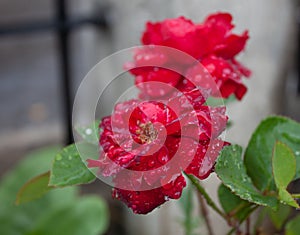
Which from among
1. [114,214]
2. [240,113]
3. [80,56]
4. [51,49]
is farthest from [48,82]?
[240,113]

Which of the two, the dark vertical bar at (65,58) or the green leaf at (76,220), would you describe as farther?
the dark vertical bar at (65,58)

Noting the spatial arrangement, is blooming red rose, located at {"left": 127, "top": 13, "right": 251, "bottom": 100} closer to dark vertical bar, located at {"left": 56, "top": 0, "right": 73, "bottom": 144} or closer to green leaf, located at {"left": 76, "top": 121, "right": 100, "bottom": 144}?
green leaf, located at {"left": 76, "top": 121, "right": 100, "bottom": 144}

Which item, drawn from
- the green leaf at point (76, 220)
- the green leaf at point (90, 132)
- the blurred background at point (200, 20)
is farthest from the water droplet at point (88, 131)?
the green leaf at point (76, 220)

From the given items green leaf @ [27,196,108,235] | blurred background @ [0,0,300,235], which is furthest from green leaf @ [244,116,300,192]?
green leaf @ [27,196,108,235]

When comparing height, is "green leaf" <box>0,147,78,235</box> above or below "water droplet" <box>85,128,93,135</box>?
above

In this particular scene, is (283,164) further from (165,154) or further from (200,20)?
(200,20)

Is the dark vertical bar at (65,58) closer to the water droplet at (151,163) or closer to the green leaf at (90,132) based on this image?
the green leaf at (90,132)
